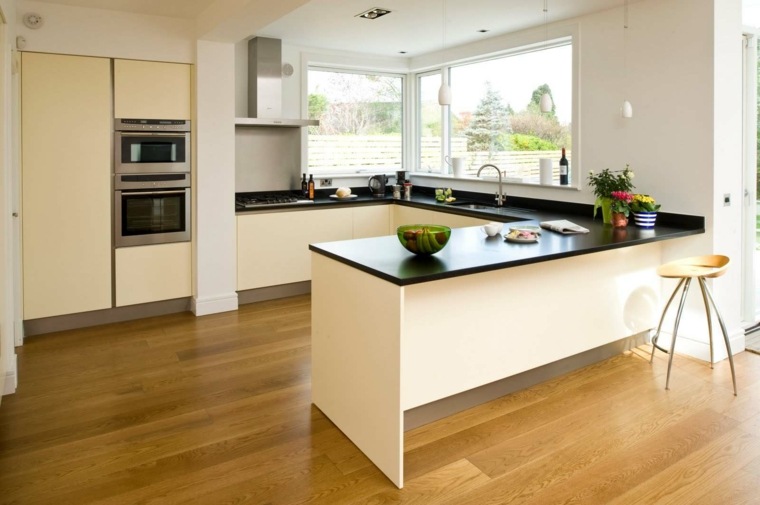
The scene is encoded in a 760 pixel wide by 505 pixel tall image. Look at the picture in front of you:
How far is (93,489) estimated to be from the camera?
229 cm

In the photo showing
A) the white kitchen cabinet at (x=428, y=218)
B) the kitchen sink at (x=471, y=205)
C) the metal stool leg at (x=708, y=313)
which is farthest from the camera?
the kitchen sink at (x=471, y=205)

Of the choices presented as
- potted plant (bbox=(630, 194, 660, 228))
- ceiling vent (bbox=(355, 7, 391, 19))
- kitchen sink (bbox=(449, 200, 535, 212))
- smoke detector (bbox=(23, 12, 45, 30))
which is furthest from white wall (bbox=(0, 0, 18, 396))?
potted plant (bbox=(630, 194, 660, 228))

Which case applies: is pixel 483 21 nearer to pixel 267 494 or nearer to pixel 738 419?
pixel 738 419

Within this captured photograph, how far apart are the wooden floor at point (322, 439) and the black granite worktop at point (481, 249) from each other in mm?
838

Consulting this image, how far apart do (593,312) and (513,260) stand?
1.06m

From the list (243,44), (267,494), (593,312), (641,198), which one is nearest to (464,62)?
(243,44)

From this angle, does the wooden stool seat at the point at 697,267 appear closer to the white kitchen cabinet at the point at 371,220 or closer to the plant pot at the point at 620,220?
the plant pot at the point at 620,220

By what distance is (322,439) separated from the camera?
271cm

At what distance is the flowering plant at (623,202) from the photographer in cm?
374

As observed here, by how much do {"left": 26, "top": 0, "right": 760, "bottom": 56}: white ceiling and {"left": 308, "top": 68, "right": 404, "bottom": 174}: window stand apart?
55cm

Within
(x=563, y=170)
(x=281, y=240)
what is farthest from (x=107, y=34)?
(x=563, y=170)

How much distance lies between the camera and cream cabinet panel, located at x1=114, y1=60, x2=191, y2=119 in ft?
14.5

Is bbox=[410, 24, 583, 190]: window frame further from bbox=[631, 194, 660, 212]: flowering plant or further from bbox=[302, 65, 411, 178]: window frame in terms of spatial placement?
bbox=[631, 194, 660, 212]: flowering plant

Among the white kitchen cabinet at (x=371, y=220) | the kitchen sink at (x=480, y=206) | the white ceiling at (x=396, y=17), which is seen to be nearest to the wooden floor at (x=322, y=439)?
the kitchen sink at (x=480, y=206)
